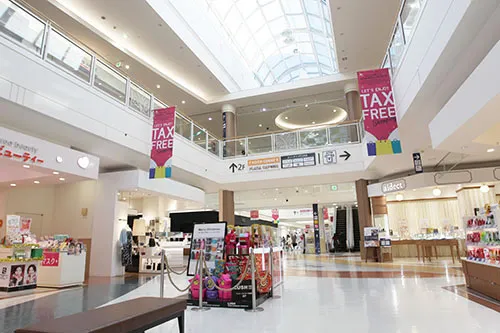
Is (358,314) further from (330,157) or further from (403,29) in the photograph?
(330,157)

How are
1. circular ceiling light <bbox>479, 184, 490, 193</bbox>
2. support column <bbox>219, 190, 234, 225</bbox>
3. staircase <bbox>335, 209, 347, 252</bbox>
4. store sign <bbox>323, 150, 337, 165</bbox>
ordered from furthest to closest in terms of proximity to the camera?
staircase <bbox>335, 209, 347, 252</bbox>, support column <bbox>219, 190, 234, 225</bbox>, store sign <bbox>323, 150, 337, 165</bbox>, circular ceiling light <bbox>479, 184, 490, 193</bbox>

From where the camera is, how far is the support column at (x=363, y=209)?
1397 centimetres

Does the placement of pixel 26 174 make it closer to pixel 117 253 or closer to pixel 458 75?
pixel 117 253

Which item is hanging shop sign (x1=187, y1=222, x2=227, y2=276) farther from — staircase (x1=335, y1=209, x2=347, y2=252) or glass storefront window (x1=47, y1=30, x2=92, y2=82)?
staircase (x1=335, y1=209, x2=347, y2=252)

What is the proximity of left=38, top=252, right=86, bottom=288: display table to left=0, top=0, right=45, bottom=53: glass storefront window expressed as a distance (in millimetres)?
4691

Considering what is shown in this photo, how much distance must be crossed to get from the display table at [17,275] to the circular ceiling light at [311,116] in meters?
9.97

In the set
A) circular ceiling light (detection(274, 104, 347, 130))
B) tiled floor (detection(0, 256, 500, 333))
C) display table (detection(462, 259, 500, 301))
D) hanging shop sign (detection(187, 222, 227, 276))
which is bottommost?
tiled floor (detection(0, 256, 500, 333))

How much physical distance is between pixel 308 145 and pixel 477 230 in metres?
7.98

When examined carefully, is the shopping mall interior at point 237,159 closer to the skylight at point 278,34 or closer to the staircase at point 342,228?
the skylight at point 278,34

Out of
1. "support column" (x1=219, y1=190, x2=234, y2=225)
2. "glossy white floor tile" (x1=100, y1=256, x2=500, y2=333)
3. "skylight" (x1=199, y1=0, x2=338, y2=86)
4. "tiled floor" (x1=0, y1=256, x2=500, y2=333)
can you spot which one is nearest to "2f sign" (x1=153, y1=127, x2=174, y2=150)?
"tiled floor" (x1=0, y1=256, x2=500, y2=333)

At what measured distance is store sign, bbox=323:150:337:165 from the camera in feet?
42.9

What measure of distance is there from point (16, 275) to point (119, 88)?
200 inches

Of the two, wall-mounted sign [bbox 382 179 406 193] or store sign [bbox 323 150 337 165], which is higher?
store sign [bbox 323 150 337 165]

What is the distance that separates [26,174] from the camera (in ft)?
26.1
